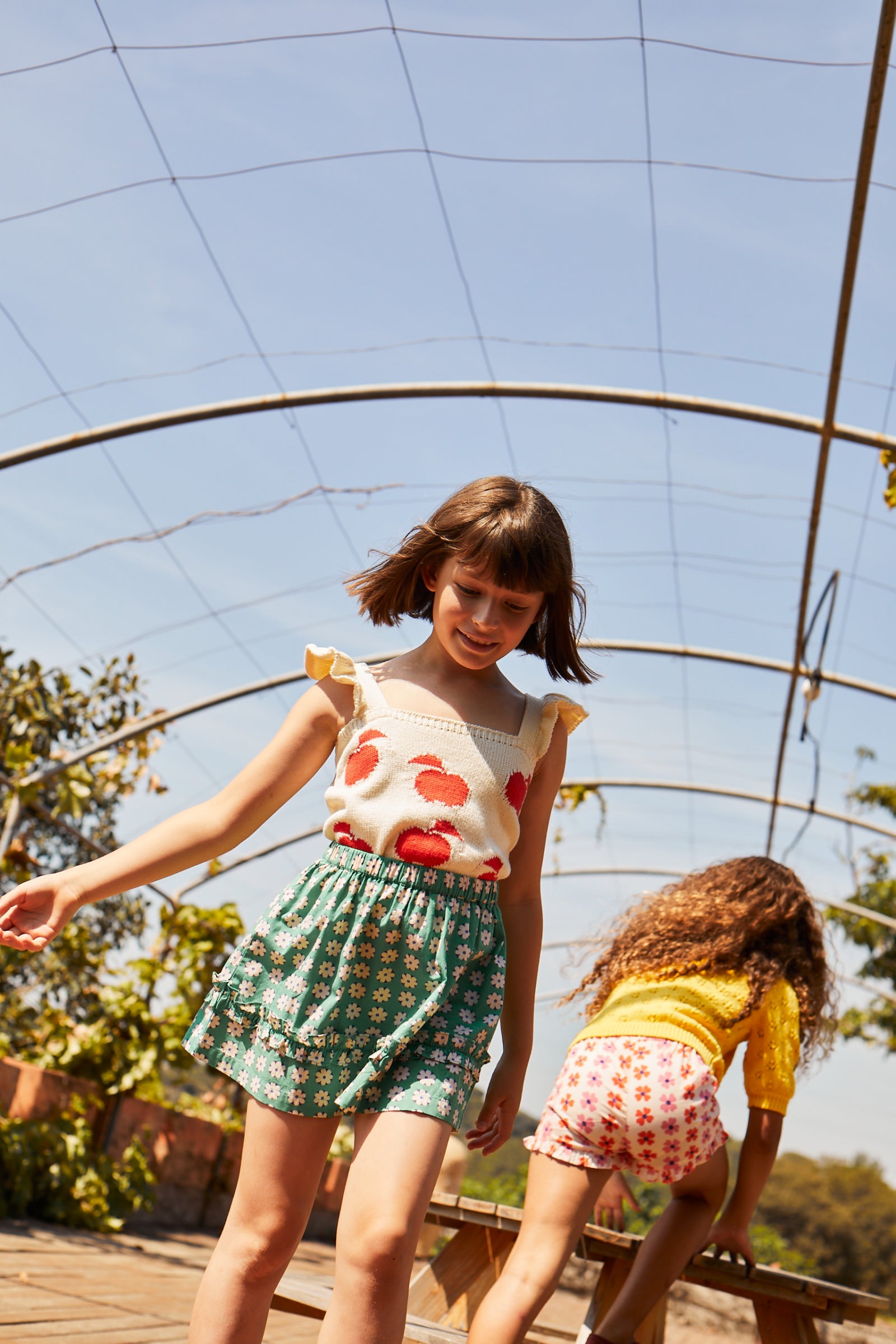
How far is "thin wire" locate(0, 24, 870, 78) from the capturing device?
400 centimetres

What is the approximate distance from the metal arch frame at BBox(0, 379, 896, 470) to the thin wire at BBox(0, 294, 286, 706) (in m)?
0.24

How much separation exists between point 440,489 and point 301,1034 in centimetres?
487

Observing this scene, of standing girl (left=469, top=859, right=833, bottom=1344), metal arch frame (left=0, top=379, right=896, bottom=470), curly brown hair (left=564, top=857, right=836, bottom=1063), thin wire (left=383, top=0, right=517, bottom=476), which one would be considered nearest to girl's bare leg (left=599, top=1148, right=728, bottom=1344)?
standing girl (left=469, top=859, right=833, bottom=1344)

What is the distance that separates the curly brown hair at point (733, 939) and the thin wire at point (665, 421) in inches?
109

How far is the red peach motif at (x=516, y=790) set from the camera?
1.90 m

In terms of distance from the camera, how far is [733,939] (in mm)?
2734

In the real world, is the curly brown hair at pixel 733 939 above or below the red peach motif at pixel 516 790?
above

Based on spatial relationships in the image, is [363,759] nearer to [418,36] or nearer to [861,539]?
[418,36]

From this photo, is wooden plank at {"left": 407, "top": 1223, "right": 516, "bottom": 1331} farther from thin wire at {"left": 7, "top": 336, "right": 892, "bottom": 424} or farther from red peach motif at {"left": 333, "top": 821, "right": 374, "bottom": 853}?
→ thin wire at {"left": 7, "top": 336, "right": 892, "bottom": 424}

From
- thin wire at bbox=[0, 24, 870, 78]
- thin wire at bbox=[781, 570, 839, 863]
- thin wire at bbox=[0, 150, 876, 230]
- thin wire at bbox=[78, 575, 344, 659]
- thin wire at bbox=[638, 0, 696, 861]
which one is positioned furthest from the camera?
thin wire at bbox=[78, 575, 344, 659]

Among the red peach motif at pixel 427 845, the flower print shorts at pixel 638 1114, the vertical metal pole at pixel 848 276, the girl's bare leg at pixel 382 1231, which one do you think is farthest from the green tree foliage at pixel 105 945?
the girl's bare leg at pixel 382 1231

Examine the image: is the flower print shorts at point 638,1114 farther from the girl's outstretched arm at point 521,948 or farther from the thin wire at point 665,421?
the thin wire at point 665,421

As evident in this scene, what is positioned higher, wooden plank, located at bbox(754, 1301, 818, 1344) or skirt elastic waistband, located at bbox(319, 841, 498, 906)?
skirt elastic waistband, located at bbox(319, 841, 498, 906)

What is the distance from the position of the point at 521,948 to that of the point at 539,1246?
0.63 metres
